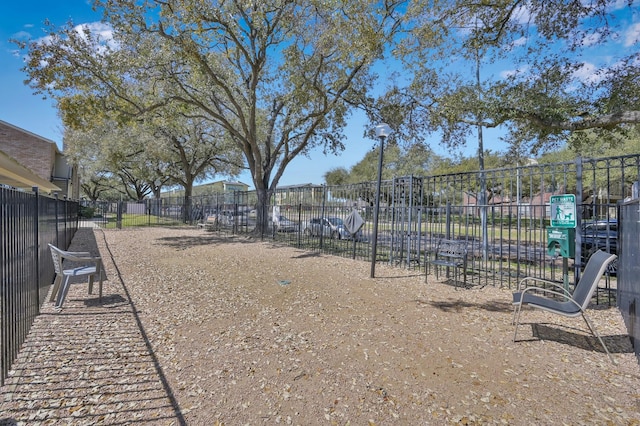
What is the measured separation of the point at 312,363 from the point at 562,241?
4.77 m

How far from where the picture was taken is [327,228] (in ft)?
42.2

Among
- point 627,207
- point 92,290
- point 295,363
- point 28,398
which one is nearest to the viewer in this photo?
point 28,398

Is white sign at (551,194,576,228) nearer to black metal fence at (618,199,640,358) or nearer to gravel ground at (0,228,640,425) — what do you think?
black metal fence at (618,199,640,358)

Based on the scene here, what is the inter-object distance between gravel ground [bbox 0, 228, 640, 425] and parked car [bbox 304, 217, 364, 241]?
5.65 metres

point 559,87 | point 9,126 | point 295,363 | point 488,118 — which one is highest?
point 9,126

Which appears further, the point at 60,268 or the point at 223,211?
the point at 223,211

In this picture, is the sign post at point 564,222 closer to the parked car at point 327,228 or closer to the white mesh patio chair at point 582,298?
the white mesh patio chair at point 582,298

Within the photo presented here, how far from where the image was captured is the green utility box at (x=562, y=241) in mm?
5391

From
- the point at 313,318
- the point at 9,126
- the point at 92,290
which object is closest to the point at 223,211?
the point at 92,290

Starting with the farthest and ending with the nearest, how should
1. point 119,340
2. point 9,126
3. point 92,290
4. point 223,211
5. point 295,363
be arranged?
point 9,126
point 223,211
point 92,290
point 119,340
point 295,363

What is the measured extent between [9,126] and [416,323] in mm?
31750

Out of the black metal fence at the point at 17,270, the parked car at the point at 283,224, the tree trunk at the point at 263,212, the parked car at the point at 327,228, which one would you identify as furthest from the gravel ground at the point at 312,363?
the tree trunk at the point at 263,212

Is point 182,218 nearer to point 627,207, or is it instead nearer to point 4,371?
point 4,371

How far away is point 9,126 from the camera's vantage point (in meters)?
23.8
